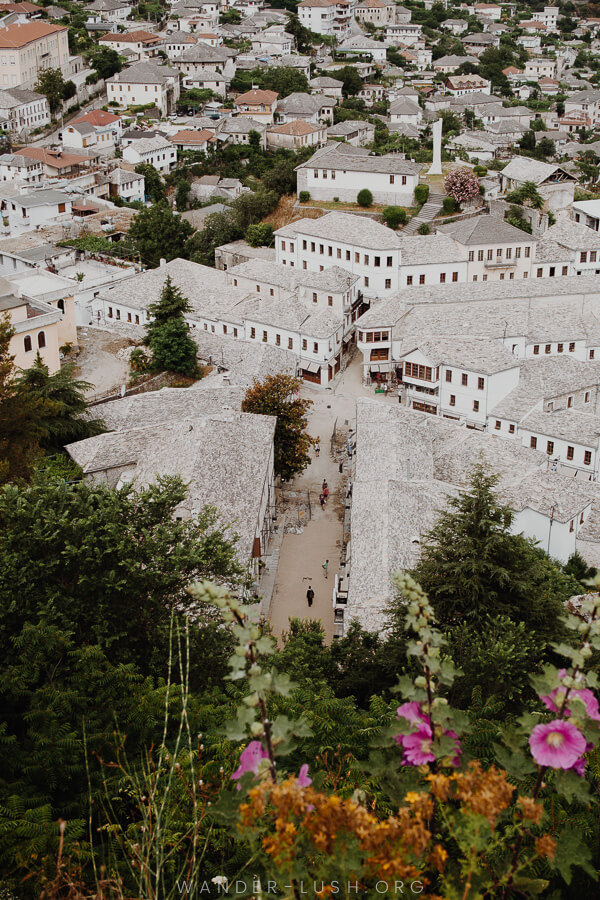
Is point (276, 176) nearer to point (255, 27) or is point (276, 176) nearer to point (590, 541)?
point (590, 541)

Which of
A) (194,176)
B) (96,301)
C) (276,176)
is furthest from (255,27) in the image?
(96,301)

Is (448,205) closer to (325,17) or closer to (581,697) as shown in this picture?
(581,697)

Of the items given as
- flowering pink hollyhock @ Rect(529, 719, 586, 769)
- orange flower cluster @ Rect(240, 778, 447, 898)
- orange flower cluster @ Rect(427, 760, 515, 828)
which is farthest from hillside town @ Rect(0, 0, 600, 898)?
flowering pink hollyhock @ Rect(529, 719, 586, 769)

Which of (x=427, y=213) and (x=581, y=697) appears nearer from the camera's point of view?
(x=581, y=697)

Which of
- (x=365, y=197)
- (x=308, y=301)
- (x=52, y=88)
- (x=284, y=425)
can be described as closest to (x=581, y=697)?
(x=284, y=425)

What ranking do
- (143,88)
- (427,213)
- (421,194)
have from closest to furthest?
1. (427,213)
2. (421,194)
3. (143,88)

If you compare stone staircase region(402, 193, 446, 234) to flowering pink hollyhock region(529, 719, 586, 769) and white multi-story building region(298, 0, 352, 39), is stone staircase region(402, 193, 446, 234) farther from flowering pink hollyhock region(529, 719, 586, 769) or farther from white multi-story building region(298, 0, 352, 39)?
white multi-story building region(298, 0, 352, 39)

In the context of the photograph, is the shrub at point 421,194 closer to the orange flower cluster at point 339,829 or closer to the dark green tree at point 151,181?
the dark green tree at point 151,181
